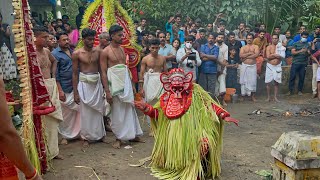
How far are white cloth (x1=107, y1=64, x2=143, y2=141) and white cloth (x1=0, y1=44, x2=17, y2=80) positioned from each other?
8.64 feet

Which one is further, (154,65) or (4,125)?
(154,65)

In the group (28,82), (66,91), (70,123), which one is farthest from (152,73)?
(28,82)

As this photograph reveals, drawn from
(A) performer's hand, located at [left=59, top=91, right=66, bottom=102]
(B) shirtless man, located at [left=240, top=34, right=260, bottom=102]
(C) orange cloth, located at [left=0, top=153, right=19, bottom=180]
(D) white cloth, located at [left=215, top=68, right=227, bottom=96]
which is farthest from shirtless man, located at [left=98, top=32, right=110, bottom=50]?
(C) orange cloth, located at [left=0, top=153, right=19, bottom=180]

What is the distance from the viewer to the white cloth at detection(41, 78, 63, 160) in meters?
4.88

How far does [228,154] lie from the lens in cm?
535

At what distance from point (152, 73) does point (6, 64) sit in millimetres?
3062

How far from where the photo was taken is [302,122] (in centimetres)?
721

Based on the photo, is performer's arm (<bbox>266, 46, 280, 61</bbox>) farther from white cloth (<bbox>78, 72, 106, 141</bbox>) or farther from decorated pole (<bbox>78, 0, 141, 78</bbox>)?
white cloth (<bbox>78, 72, 106, 141</bbox>)

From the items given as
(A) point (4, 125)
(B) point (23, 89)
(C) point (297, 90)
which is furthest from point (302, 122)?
(A) point (4, 125)

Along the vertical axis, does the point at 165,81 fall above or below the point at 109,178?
above

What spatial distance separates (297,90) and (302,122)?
3.12 m

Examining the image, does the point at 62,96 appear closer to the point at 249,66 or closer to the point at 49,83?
the point at 49,83

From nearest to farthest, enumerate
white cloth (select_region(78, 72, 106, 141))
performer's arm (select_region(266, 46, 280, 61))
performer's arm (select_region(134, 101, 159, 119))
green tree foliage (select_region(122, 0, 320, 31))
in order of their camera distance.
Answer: performer's arm (select_region(134, 101, 159, 119))
white cloth (select_region(78, 72, 106, 141))
performer's arm (select_region(266, 46, 280, 61))
green tree foliage (select_region(122, 0, 320, 31))

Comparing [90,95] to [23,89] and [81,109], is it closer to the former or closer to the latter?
[81,109]
